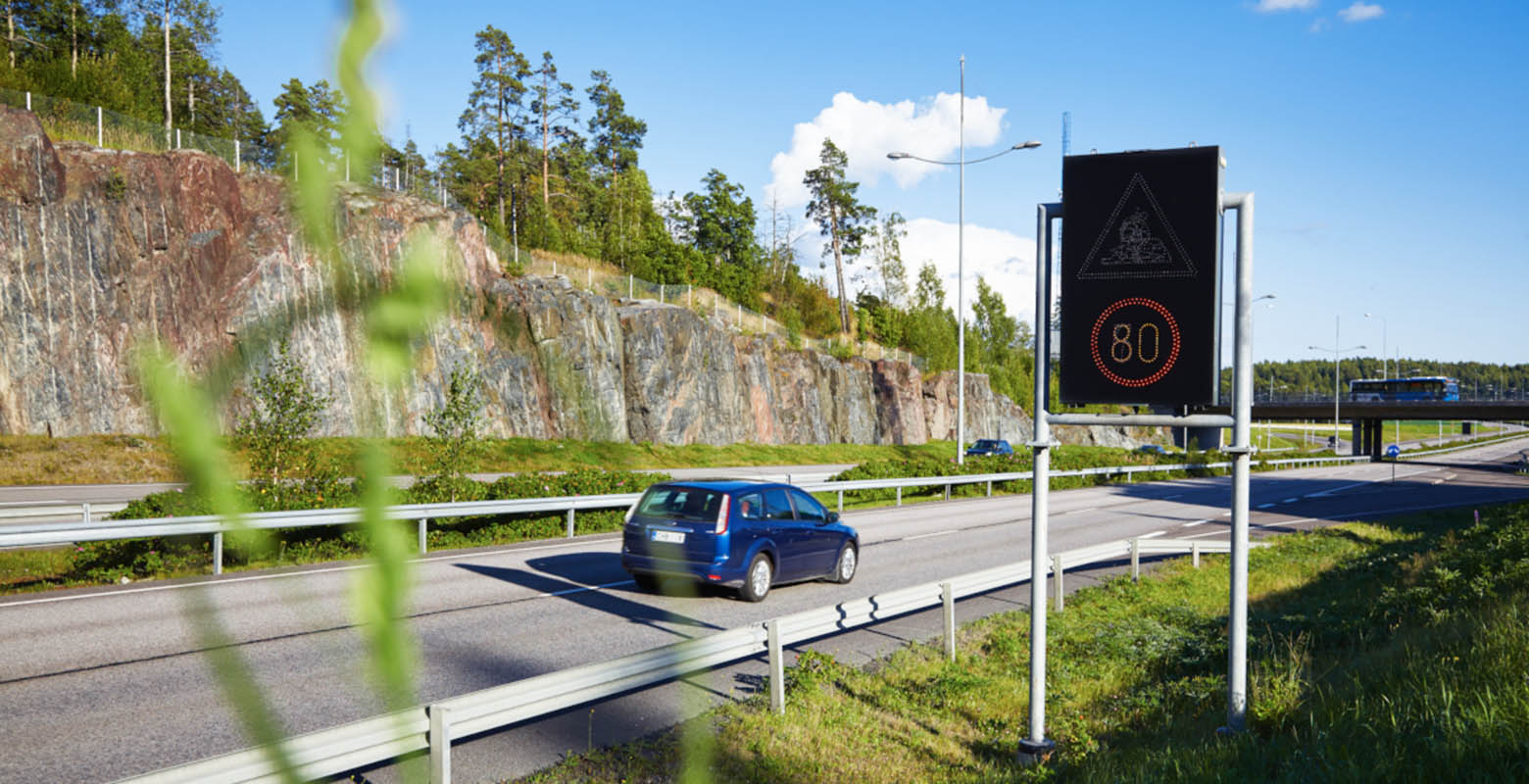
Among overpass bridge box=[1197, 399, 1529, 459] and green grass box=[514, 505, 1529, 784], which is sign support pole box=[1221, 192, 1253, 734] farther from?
overpass bridge box=[1197, 399, 1529, 459]

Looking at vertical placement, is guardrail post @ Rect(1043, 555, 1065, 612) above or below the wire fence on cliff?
below

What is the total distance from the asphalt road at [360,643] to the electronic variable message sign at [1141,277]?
3.76 meters

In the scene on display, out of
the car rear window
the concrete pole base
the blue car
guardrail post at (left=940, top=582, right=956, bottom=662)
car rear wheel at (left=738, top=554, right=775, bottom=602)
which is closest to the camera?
the concrete pole base

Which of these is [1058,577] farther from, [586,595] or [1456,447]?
[1456,447]

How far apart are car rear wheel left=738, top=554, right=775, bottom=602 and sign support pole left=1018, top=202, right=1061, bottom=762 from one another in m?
5.54

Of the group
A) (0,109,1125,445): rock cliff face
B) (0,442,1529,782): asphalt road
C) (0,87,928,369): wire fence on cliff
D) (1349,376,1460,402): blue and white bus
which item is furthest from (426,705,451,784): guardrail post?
(1349,376,1460,402): blue and white bus

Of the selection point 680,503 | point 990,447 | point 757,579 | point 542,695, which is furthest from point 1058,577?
point 990,447

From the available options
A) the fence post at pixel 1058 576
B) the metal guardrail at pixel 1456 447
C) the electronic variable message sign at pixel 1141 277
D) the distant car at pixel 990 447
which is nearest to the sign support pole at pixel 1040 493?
the electronic variable message sign at pixel 1141 277

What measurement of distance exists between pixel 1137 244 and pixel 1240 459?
196cm

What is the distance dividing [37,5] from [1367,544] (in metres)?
61.9

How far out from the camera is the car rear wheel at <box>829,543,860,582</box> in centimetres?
1486

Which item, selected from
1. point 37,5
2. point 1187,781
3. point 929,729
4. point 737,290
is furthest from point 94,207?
point 737,290

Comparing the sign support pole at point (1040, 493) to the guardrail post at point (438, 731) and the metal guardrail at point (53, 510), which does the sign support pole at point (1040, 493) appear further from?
the metal guardrail at point (53, 510)

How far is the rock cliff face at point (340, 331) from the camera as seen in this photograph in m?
0.73
